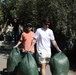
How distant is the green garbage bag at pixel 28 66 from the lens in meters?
7.42

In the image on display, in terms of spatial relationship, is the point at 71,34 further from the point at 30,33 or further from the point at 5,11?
the point at 5,11

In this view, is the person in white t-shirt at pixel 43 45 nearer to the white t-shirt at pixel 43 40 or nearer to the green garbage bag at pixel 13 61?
the white t-shirt at pixel 43 40

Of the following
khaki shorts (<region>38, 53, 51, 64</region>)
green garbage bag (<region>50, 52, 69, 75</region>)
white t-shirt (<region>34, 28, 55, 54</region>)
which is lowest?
green garbage bag (<region>50, 52, 69, 75</region>)

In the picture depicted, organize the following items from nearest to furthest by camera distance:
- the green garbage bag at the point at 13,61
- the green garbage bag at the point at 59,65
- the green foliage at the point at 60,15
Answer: the green garbage bag at the point at 59,65 → the green garbage bag at the point at 13,61 → the green foliage at the point at 60,15

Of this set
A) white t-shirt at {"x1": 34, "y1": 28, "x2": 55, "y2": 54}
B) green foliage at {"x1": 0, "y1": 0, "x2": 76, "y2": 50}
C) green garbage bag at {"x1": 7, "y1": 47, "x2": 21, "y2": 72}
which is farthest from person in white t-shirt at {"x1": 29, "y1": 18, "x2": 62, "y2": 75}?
green foliage at {"x1": 0, "y1": 0, "x2": 76, "y2": 50}

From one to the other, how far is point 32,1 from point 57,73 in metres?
7.26

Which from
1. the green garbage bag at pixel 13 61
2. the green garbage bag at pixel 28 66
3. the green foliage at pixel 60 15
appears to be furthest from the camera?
the green foliage at pixel 60 15

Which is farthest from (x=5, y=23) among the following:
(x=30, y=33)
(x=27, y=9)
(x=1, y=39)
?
(x=30, y=33)

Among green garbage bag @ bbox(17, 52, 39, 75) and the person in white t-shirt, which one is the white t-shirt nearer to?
the person in white t-shirt

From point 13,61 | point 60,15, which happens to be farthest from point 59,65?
point 60,15

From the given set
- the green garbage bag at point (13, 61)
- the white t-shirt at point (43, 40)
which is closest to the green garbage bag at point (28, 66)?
the white t-shirt at point (43, 40)

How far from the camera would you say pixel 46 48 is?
7.45 m

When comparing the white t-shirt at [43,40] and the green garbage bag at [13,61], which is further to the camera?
the green garbage bag at [13,61]

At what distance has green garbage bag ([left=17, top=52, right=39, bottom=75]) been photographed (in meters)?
7.42
